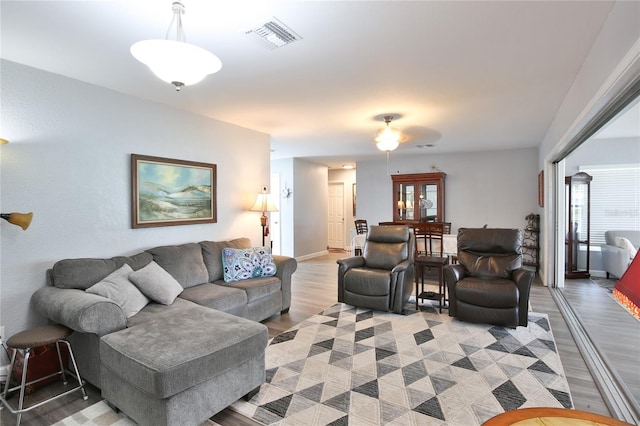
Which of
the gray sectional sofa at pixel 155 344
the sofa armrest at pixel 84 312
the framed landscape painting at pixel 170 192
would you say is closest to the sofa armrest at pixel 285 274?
the gray sectional sofa at pixel 155 344

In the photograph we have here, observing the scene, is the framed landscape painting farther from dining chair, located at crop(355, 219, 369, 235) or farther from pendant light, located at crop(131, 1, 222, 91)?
dining chair, located at crop(355, 219, 369, 235)

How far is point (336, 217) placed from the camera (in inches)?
379

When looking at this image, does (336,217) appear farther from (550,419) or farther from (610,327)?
(550,419)

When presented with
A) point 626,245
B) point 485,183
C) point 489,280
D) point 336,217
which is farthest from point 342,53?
point 336,217

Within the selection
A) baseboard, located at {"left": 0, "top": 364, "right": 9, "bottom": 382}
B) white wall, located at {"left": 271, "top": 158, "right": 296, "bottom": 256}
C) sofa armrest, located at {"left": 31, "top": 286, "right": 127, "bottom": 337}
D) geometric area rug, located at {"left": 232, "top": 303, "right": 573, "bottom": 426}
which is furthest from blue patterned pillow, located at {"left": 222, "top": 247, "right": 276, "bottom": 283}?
white wall, located at {"left": 271, "top": 158, "right": 296, "bottom": 256}

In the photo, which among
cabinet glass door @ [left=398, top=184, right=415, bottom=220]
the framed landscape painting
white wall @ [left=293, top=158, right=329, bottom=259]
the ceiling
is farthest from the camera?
white wall @ [left=293, top=158, right=329, bottom=259]

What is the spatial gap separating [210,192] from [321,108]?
1.70m

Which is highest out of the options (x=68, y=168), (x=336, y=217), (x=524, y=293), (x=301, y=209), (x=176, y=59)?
(x=176, y=59)

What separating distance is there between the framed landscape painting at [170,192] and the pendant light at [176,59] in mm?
1938

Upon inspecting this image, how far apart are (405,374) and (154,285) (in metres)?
2.12

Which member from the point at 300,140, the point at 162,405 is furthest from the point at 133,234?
the point at 300,140

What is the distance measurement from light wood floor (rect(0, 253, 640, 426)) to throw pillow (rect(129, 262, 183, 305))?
2.41 feet

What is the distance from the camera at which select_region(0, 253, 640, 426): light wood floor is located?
2.07 metres

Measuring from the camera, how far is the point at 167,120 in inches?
144
